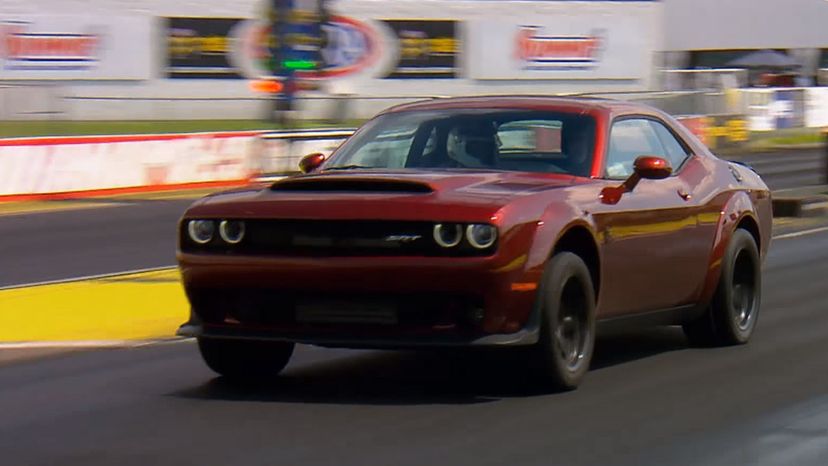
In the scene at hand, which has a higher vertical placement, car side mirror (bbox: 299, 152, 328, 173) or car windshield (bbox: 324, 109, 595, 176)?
car windshield (bbox: 324, 109, 595, 176)

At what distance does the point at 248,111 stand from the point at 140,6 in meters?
7.44

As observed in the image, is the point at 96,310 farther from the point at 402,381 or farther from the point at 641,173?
the point at 641,173

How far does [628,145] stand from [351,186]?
1.91m

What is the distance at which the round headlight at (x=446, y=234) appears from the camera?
6895mm

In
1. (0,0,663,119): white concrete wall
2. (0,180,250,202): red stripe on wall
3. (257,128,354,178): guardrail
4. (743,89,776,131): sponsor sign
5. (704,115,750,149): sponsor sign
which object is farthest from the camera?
(0,0,663,119): white concrete wall

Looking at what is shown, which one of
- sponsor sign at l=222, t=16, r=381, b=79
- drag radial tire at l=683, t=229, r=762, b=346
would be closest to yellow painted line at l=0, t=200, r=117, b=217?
drag radial tire at l=683, t=229, r=762, b=346

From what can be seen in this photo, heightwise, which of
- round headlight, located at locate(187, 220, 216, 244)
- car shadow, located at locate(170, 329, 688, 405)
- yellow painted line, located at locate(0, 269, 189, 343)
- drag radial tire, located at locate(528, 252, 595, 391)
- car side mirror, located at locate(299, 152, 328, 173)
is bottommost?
yellow painted line, located at locate(0, 269, 189, 343)

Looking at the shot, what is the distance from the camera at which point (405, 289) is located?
22.7ft

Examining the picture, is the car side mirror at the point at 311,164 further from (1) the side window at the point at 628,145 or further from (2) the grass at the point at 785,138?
(2) the grass at the point at 785,138

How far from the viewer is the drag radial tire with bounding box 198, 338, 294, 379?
781 centimetres

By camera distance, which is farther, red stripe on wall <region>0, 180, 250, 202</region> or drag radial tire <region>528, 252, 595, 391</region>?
red stripe on wall <region>0, 180, 250, 202</region>

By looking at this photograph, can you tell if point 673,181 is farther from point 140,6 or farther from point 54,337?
point 140,6

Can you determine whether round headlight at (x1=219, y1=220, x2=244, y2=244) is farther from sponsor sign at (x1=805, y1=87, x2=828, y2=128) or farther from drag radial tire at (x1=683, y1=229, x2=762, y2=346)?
sponsor sign at (x1=805, y1=87, x2=828, y2=128)

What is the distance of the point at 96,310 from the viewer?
11.0 meters
